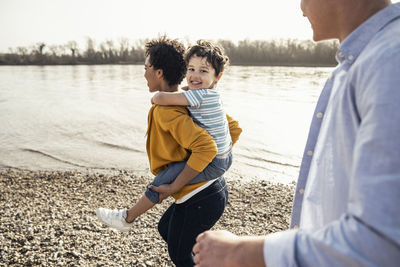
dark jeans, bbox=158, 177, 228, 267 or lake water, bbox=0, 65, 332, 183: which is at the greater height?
dark jeans, bbox=158, 177, 228, 267

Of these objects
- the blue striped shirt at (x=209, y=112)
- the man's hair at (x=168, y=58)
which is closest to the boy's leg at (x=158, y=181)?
the blue striped shirt at (x=209, y=112)

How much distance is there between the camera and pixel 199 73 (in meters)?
2.47

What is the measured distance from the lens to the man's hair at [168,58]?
8.43ft

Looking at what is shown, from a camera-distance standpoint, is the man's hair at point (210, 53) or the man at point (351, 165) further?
the man's hair at point (210, 53)

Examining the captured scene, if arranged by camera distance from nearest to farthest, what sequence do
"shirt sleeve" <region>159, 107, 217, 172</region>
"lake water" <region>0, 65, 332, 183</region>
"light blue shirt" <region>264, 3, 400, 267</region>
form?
"light blue shirt" <region>264, 3, 400, 267</region> < "shirt sleeve" <region>159, 107, 217, 172</region> < "lake water" <region>0, 65, 332, 183</region>

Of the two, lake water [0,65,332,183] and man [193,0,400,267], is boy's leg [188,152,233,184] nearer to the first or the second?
man [193,0,400,267]

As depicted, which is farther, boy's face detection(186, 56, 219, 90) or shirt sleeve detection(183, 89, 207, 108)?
boy's face detection(186, 56, 219, 90)

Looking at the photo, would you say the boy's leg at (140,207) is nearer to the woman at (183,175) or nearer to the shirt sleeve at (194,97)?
the woman at (183,175)

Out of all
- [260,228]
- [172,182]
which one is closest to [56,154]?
[260,228]

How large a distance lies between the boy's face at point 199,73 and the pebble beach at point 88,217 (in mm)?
2443

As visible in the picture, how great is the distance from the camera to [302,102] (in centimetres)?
2000

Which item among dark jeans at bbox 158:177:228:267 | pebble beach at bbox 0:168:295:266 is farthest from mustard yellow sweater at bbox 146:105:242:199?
pebble beach at bbox 0:168:295:266

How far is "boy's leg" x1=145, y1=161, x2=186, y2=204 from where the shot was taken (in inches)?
90.4

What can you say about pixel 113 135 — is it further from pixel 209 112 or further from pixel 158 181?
pixel 209 112
